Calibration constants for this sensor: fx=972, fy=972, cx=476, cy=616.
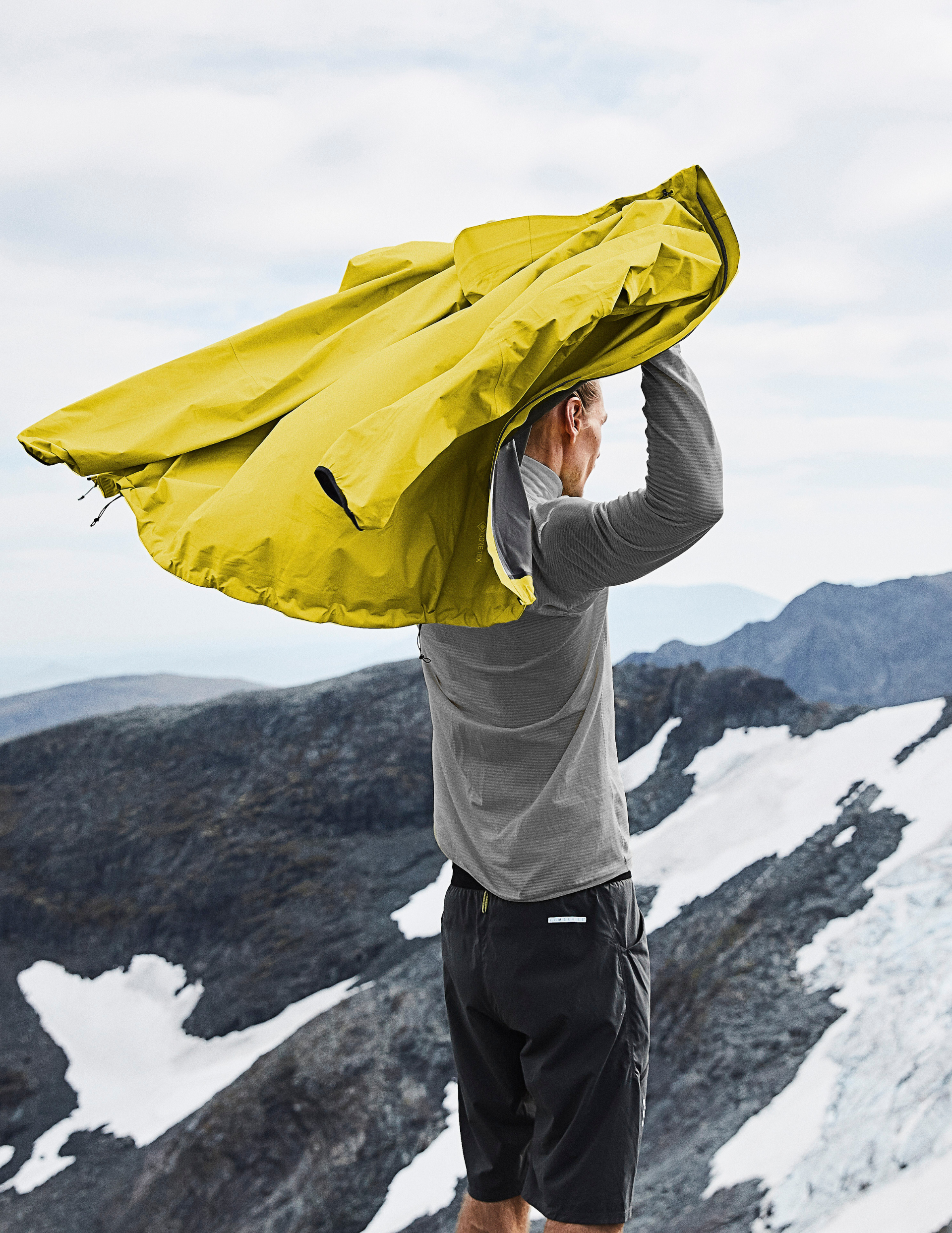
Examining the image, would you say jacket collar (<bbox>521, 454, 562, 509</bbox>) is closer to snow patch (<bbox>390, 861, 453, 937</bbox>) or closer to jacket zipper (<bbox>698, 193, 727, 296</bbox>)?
jacket zipper (<bbox>698, 193, 727, 296</bbox>)

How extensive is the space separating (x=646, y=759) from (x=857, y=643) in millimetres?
33610

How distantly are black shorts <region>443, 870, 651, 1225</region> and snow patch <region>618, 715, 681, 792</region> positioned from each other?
21.8 metres

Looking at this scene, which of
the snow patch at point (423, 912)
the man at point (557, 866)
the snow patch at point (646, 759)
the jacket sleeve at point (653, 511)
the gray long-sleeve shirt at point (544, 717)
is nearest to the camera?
Answer: the jacket sleeve at point (653, 511)

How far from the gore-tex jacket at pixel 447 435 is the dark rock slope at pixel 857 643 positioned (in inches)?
1985

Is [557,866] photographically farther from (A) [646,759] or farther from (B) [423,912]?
(A) [646,759]

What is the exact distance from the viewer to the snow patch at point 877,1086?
819cm

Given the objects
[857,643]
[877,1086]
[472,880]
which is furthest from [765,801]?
[857,643]

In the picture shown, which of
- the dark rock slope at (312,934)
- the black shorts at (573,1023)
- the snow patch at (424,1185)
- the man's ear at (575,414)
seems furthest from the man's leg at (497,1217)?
the snow patch at (424,1185)

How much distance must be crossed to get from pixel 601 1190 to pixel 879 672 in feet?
183

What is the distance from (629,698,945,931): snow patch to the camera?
60.0ft

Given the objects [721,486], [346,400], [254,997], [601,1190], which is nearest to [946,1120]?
[601,1190]

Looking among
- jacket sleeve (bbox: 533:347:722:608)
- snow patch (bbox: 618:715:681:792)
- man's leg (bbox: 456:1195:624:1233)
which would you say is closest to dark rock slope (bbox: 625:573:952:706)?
snow patch (bbox: 618:715:681:792)

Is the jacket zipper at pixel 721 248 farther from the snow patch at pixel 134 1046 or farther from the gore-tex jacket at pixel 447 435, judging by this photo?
the snow patch at pixel 134 1046

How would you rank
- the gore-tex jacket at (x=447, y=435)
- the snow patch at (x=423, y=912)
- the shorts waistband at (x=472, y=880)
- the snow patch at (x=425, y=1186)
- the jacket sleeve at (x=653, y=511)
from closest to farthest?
the gore-tex jacket at (x=447, y=435) < the jacket sleeve at (x=653, y=511) < the shorts waistband at (x=472, y=880) < the snow patch at (x=425, y=1186) < the snow patch at (x=423, y=912)
